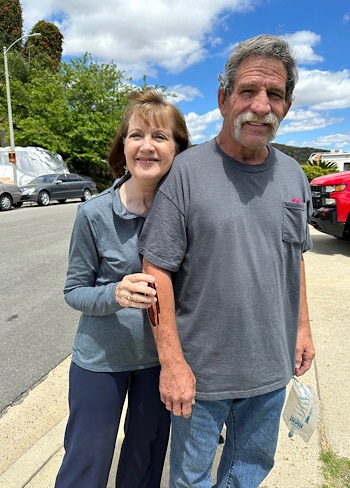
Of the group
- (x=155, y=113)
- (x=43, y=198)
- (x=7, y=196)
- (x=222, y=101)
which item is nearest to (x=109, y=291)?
(x=155, y=113)

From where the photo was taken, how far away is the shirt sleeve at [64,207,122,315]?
1.59 metres

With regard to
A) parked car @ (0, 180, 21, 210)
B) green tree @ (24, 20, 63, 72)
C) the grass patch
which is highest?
green tree @ (24, 20, 63, 72)

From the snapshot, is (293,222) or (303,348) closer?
(293,222)

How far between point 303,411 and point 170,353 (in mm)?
753

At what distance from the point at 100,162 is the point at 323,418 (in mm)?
26517

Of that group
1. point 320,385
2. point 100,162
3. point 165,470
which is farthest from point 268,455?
point 100,162

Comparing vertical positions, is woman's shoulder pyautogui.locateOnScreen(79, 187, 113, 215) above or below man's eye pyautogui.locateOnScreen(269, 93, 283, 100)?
below

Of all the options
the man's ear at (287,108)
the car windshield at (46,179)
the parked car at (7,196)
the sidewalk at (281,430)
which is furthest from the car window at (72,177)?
the man's ear at (287,108)

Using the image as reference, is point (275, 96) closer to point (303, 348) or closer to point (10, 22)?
point (303, 348)

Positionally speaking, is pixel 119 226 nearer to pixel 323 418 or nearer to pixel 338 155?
pixel 323 418

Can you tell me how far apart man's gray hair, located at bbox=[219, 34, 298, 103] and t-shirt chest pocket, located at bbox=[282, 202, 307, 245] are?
480 millimetres

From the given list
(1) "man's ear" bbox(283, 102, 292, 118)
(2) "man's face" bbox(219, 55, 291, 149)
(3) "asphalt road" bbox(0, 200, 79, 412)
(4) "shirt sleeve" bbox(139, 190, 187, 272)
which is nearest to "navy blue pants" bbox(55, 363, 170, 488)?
(4) "shirt sleeve" bbox(139, 190, 187, 272)

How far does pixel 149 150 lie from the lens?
1.59 meters

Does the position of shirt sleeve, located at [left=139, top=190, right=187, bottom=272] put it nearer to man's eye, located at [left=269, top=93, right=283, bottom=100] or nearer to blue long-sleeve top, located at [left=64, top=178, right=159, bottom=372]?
blue long-sleeve top, located at [left=64, top=178, right=159, bottom=372]
